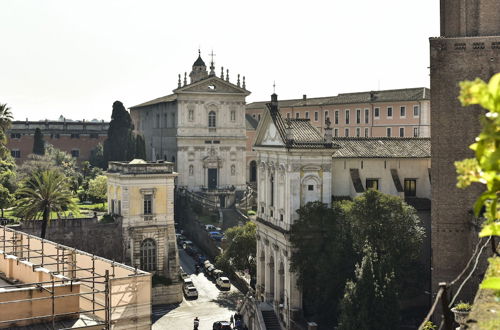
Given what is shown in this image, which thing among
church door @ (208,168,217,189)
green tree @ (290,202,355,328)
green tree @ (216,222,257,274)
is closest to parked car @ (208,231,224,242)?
green tree @ (216,222,257,274)

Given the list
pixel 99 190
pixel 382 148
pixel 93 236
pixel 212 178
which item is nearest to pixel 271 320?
pixel 382 148

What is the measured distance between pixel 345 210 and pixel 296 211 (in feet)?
12.0

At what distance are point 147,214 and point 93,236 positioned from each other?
422 cm

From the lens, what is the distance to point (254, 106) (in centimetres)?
10062

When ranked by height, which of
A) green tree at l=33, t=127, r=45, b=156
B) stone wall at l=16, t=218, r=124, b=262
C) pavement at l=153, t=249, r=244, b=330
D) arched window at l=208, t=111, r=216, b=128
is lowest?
pavement at l=153, t=249, r=244, b=330

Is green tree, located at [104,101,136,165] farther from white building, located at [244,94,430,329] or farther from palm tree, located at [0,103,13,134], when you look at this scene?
white building, located at [244,94,430,329]

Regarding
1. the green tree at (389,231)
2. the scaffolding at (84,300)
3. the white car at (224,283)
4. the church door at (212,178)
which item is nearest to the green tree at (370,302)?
the green tree at (389,231)

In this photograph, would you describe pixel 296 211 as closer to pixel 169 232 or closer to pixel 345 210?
pixel 345 210

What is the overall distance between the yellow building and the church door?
27482 mm

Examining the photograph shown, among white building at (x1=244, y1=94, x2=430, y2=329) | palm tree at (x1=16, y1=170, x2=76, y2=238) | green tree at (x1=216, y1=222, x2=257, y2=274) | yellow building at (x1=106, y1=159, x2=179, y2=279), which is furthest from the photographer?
green tree at (x1=216, y1=222, x2=257, y2=274)

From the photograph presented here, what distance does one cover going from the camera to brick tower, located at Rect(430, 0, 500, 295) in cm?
3075

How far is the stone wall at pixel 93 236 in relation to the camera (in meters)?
47.2

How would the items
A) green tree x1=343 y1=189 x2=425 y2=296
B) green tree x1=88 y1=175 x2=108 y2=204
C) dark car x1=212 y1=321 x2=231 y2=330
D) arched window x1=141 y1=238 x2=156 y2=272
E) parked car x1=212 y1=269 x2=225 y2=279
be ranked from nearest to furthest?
green tree x1=343 y1=189 x2=425 y2=296 < dark car x1=212 y1=321 x2=231 y2=330 < arched window x1=141 y1=238 x2=156 y2=272 < parked car x1=212 y1=269 x2=225 y2=279 < green tree x1=88 y1=175 x2=108 y2=204

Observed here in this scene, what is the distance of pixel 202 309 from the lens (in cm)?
4347
